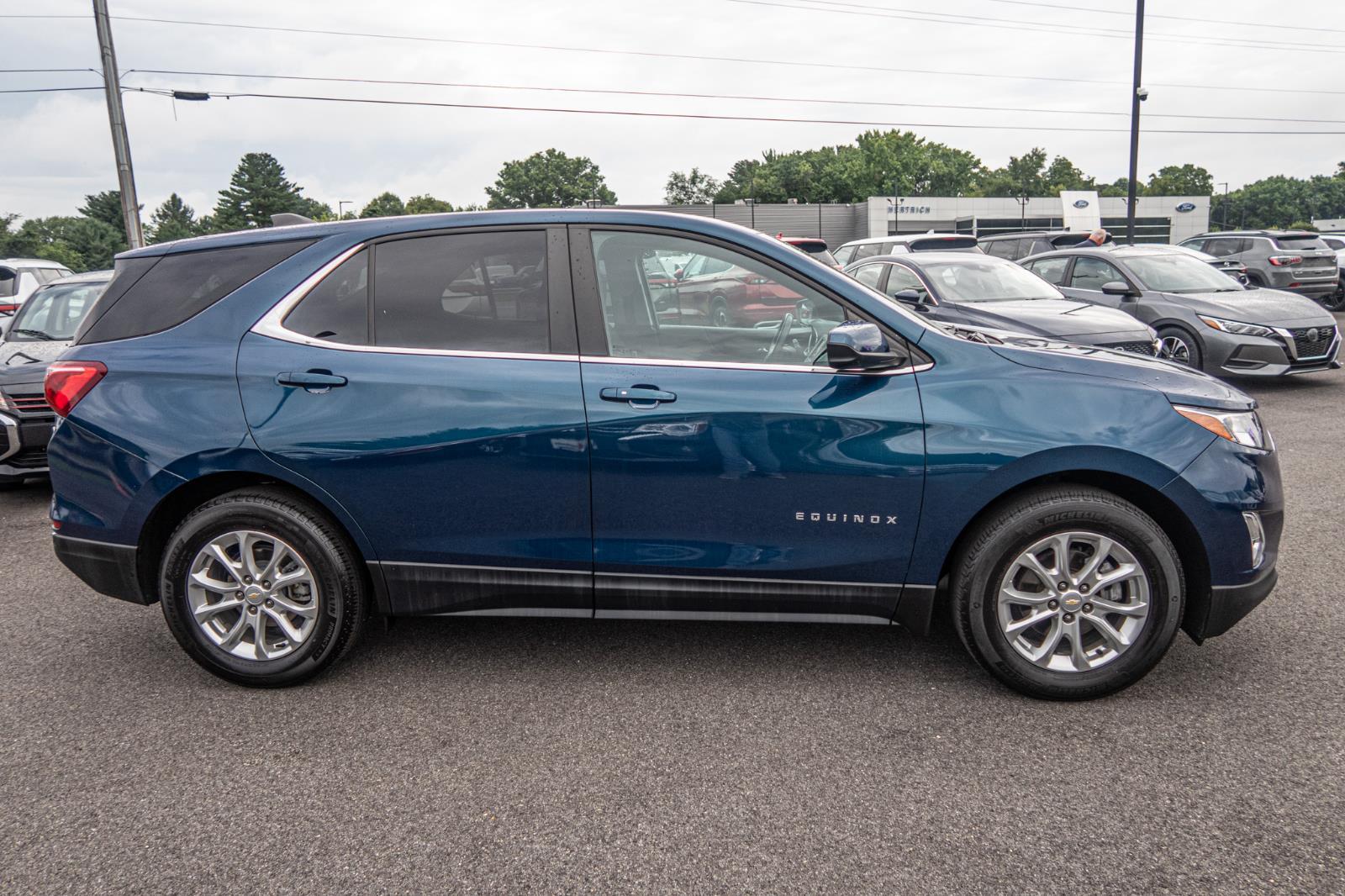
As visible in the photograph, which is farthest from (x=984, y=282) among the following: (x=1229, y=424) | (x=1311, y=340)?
(x=1229, y=424)

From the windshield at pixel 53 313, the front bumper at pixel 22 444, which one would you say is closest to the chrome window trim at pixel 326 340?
the front bumper at pixel 22 444

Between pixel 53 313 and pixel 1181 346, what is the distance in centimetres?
1137

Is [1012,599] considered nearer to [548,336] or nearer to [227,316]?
[548,336]

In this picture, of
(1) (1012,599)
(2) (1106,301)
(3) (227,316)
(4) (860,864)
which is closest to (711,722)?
(4) (860,864)

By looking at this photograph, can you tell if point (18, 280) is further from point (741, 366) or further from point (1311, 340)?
point (1311, 340)

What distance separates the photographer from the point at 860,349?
3.09m

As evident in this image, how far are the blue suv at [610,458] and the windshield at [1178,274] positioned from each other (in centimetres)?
812

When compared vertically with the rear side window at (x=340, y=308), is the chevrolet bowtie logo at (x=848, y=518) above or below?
below

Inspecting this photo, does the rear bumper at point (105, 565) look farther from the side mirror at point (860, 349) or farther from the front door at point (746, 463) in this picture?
the side mirror at point (860, 349)

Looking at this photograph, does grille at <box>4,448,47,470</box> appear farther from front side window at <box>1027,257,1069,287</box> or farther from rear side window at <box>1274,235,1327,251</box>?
rear side window at <box>1274,235,1327,251</box>

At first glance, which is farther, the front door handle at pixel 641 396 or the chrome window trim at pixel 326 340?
the chrome window trim at pixel 326 340

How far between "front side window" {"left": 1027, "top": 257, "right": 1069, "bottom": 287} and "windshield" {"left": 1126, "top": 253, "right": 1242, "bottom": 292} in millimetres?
777

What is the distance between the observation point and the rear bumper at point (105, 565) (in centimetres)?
345

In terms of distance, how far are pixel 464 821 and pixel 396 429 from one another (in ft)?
4.52
